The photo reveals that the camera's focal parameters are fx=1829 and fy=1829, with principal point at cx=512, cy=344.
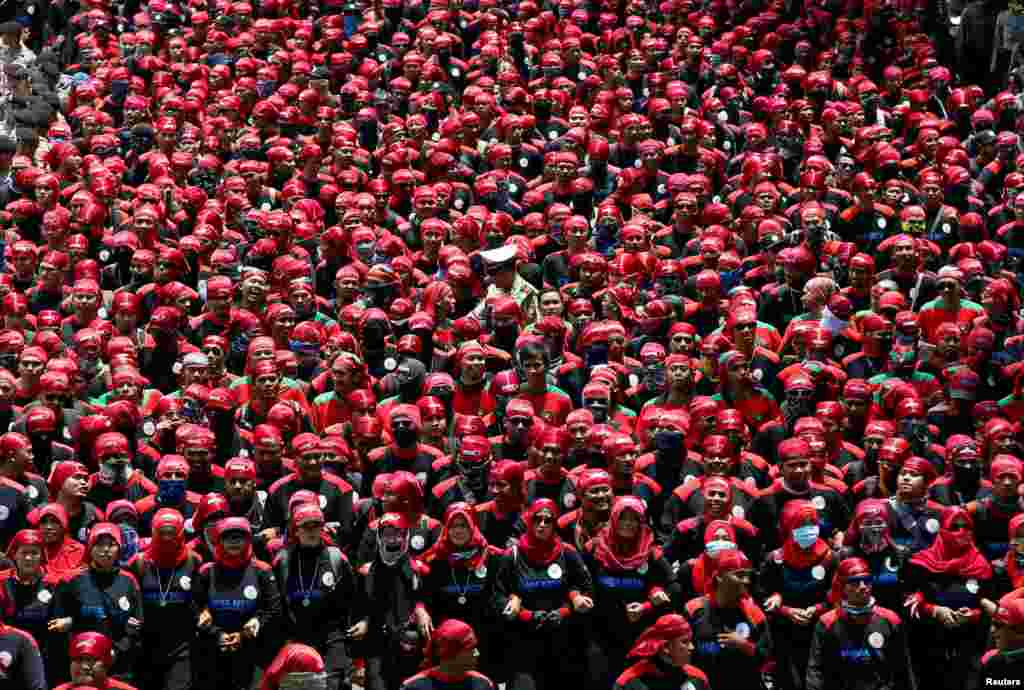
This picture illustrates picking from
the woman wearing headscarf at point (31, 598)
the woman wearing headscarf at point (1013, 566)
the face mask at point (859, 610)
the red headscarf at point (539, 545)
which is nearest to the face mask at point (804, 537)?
the face mask at point (859, 610)

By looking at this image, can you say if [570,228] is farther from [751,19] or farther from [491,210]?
[751,19]

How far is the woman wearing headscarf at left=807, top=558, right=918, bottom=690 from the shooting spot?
1171 cm

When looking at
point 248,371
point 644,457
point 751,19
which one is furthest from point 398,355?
point 751,19

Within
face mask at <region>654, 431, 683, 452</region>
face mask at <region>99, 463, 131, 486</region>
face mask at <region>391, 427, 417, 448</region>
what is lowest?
face mask at <region>654, 431, 683, 452</region>

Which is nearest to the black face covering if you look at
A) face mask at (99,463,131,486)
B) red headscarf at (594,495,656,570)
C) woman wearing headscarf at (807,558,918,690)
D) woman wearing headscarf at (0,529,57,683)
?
face mask at (99,463,131,486)

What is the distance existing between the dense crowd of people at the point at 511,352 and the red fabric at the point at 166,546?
1.9 inches

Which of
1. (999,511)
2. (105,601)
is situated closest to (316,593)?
(105,601)

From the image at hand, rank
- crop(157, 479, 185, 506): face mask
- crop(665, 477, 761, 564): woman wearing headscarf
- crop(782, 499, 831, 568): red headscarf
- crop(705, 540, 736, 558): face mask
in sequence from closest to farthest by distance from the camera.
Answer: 1. crop(705, 540, 736, 558): face mask
2. crop(782, 499, 831, 568): red headscarf
3. crop(665, 477, 761, 564): woman wearing headscarf
4. crop(157, 479, 185, 506): face mask

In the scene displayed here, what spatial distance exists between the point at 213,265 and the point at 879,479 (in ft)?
21.5

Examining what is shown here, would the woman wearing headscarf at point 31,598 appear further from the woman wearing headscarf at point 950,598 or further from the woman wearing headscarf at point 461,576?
the woman wearing headscarf at point 950,598

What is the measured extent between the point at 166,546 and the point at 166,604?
384 mm

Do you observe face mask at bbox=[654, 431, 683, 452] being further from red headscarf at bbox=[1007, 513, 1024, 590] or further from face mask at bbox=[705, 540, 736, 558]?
red headscarf at bbox=[1007, 513, 1024, 590]

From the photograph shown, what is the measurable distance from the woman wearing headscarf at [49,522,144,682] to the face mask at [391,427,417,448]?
91.2 inches

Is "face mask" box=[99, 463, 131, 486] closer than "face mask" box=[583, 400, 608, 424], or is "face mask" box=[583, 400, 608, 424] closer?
"face mask" box=[99, 463, 131, 486]
